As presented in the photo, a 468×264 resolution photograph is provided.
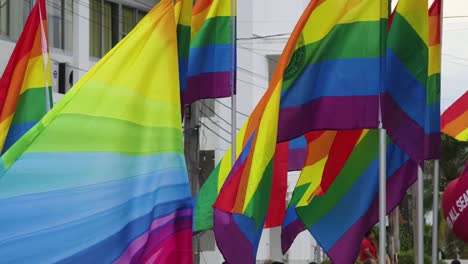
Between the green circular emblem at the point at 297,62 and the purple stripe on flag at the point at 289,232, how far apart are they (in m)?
1.65

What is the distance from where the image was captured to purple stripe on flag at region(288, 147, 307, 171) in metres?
10.7

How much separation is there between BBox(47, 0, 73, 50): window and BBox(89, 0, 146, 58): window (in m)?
1.44

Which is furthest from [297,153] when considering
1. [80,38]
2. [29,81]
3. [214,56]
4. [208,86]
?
[80,38]

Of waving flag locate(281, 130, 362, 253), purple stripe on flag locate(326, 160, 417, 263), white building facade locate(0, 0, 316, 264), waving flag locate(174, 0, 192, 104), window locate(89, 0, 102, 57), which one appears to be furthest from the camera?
window locate(89, 0, 102, 57)

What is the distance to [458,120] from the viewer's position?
37.7 feet

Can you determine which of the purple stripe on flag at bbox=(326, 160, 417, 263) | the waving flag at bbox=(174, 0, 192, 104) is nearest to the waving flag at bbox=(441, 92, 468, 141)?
the purple stripe on flag at bbox=(326, 160, 417, 263)

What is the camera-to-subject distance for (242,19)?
110 feet

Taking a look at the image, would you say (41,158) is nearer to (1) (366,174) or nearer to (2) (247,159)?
(2) (247,159)

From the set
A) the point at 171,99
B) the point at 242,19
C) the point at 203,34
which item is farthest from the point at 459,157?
the point at 171,99

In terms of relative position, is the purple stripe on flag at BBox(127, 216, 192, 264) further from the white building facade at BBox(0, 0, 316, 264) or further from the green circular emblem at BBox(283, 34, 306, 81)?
the white building facade at BBox(0, 0, 316, 264)

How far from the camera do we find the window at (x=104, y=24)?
26203 millimetres

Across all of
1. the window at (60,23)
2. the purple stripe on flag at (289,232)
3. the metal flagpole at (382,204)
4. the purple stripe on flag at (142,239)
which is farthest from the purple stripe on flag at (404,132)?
the window at (60,23)

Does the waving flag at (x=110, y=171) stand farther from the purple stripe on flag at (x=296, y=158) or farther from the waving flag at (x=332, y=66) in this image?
the purple stripe on flag at (x=296, y=158)

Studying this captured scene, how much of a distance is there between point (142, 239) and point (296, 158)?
13.8ft
